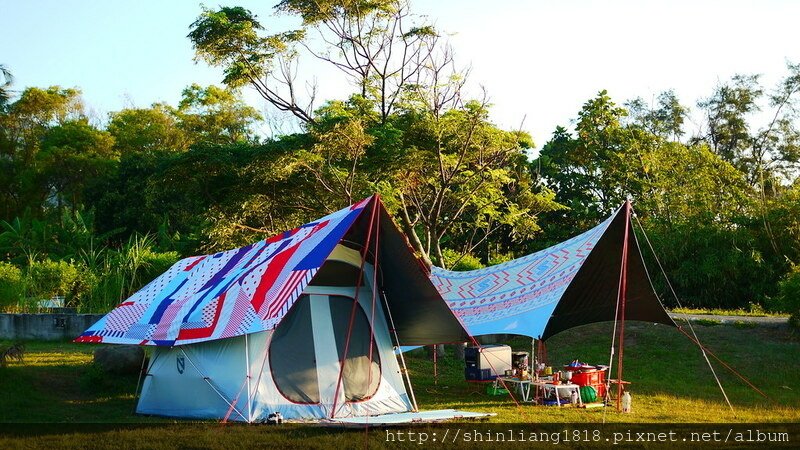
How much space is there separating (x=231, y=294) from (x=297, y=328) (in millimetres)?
835

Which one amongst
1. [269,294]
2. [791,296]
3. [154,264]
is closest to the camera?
[269,294]

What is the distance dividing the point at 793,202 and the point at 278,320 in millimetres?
17007

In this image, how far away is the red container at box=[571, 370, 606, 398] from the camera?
11.6 meters

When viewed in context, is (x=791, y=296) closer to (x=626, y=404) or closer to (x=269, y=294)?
(x=626, y=404)

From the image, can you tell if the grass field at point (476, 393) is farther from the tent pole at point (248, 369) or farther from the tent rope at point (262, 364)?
the tent rope at point (262, 364)

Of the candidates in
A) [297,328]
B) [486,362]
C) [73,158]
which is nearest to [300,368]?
[297,328]

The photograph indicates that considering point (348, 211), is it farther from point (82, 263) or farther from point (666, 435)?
point (82, 263)

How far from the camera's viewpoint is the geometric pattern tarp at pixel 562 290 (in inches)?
456

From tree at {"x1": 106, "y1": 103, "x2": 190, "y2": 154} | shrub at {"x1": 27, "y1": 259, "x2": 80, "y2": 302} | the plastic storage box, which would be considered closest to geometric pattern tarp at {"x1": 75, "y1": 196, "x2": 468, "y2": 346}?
the plastic storage box

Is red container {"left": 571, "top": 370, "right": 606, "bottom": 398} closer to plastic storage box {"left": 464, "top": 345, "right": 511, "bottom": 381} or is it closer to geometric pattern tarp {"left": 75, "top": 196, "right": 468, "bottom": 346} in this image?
plastic storage box {"left": 464, "top": 345, "right": 511, "bottom": 381}

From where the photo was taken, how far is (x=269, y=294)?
920cm

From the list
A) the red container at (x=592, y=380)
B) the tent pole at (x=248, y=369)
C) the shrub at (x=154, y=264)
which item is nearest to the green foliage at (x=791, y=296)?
the red container at (x=592, y=380)

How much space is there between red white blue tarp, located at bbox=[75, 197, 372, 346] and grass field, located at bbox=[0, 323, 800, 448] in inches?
37.9

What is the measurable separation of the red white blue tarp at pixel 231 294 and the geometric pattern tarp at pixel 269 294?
1 cm
